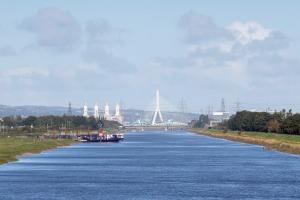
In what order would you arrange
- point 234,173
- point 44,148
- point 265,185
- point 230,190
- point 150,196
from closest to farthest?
point 150,196
point 230,190
point 265,185
point 234,173
point 44,148

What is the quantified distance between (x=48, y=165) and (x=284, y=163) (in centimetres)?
2603

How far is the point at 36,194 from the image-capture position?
204ft

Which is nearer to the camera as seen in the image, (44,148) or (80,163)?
(80,163)

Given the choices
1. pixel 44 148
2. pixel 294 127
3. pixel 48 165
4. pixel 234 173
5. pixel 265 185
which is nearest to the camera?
pixel 265 185

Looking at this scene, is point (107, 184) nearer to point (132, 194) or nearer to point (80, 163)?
point (132, 194)

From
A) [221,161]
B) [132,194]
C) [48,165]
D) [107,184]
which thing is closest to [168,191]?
[132,194]

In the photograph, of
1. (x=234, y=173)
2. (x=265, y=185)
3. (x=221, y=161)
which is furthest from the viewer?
(x=221, y=161)

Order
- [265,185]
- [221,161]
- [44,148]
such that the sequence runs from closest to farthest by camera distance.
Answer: [265,185] → [221,161] → [44,148]

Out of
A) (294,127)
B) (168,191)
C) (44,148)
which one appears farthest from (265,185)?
(294,127)

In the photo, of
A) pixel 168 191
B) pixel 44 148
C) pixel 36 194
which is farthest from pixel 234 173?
pixel 44 148

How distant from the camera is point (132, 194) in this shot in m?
62.2

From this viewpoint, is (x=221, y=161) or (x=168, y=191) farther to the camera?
(x=221, y=161)

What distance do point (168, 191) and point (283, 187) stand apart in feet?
30.0

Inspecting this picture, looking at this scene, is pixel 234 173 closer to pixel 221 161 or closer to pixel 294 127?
pixel 221 161
